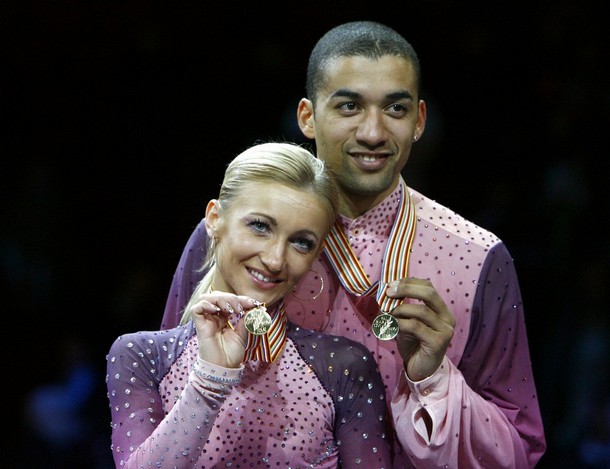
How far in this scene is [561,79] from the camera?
4.66 meters

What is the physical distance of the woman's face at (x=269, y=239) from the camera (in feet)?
7.55

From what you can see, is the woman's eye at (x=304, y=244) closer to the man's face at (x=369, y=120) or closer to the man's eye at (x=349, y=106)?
the man's face at (x=369, y=120)

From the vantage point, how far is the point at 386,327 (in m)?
2.28

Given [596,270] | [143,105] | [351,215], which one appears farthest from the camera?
[143,105]

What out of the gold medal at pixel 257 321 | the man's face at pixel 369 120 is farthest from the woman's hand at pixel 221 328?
the man's face at pixel 369 120

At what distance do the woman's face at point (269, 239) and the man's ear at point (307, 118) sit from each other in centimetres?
43

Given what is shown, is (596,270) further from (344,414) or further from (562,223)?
(344,414)

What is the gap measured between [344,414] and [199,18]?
2.90m

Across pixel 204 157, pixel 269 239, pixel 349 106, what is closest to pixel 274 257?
pixel 269 239

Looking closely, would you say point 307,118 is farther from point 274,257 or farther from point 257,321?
point 257,321

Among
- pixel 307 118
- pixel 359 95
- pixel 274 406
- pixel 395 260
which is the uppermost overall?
pixel 359 95

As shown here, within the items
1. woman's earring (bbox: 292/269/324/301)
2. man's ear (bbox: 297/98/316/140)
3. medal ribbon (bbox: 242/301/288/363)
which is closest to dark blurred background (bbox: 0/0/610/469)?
man's ear (bbox: 297/98/316/140)

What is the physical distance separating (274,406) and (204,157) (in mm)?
2363

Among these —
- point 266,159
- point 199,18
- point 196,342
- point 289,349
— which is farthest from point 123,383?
point 199,18
